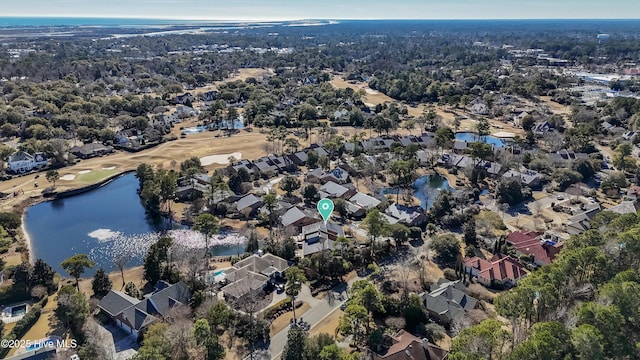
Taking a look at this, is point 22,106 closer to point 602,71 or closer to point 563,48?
point 602,71

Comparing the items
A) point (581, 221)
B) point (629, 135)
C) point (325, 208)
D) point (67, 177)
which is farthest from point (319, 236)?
point (629, 135)

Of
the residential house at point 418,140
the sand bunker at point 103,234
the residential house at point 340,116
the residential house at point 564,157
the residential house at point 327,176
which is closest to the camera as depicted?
the sand bunker at point 103,234

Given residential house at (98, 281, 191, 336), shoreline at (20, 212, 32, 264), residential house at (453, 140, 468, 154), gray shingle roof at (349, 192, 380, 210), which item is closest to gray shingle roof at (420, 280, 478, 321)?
gray shingle roof at (349, 192, 380, 210)

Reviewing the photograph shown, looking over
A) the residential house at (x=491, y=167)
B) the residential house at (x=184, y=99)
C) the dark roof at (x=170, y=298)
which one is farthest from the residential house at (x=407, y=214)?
the residential house at (x=184, y=99)

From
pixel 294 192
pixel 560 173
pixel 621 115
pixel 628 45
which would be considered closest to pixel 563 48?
pixel 628 45

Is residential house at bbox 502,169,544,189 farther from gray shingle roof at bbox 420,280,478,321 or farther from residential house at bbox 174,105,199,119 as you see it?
residential house at bbox 174,105,199,119

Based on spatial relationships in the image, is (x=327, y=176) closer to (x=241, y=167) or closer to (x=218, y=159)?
(x=241, y=167)

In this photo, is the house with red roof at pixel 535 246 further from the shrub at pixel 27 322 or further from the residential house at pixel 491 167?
the shrub at pixel 27 322
